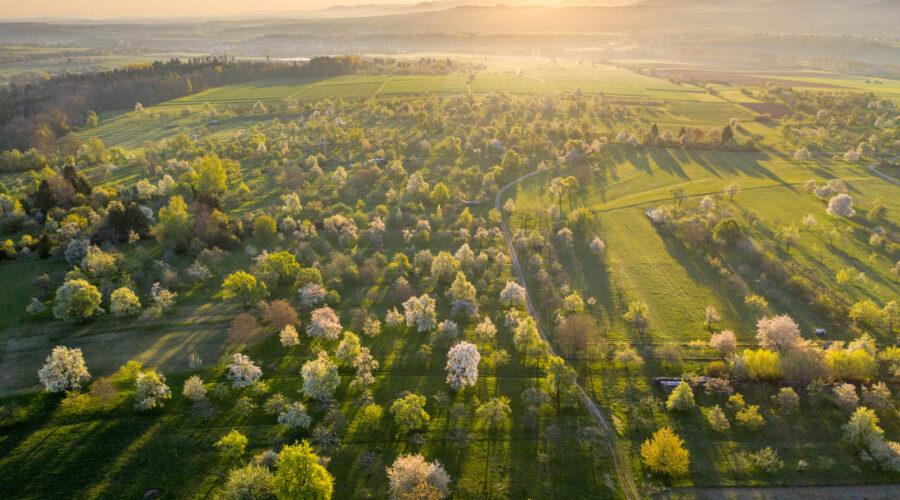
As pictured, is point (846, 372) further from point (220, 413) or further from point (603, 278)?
point (220, 413)

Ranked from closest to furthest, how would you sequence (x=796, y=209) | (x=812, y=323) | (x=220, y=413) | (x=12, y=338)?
1. (x=220, y=413)
2. (x=12, y=338)
3. (x=812, y=323)
4. (x=796, y=209)

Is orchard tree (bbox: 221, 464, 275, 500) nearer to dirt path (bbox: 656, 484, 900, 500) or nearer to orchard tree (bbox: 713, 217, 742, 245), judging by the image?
dirt path (bbox: 656, 484, 900, 500)

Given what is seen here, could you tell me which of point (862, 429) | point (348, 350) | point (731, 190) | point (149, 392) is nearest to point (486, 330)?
point (348, 350)

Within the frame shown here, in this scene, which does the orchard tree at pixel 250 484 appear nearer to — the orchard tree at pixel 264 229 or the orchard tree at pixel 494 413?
the orchard tree at pixel 494 413

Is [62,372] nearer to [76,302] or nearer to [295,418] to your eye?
[76,302]

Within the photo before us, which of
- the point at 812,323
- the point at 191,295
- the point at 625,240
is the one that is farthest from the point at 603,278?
the point at 191,295

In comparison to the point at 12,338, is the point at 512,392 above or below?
below

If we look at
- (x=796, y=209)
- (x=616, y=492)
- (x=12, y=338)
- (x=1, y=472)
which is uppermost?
(x=796, y=209)

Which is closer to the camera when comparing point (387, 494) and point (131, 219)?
point (387, 494)
